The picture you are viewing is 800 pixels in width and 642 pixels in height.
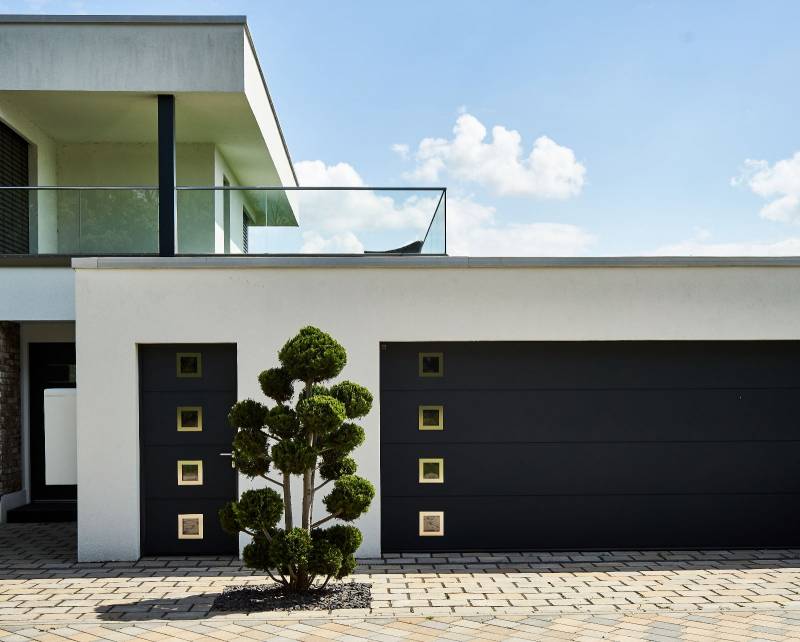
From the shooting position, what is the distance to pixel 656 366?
8906 millimetres

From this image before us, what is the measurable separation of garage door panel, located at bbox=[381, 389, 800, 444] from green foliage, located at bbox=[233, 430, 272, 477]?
A: 6.84 feet

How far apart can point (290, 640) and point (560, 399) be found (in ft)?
13.4

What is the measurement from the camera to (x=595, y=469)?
28.9ft

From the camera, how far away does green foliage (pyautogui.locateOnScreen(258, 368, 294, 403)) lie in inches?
271

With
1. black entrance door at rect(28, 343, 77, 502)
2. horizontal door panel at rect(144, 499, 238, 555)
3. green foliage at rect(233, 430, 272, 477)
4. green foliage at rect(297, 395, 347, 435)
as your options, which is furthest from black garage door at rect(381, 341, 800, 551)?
black entrance door at rect(28, 343, 77, 502)

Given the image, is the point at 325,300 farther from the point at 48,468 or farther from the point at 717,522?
the point at 717,522

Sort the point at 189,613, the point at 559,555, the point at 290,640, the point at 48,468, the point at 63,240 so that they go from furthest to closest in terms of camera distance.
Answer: the point at 63,240 < the point at 48,468 < the point at 559,555 < the point at 189,613 < the point at 290,640

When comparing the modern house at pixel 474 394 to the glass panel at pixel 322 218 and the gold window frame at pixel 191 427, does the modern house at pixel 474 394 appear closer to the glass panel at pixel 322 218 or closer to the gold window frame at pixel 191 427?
the gold window frame at pixel 191 427

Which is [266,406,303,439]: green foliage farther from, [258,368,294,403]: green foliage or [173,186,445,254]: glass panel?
[173,186,445,254]: glass panel

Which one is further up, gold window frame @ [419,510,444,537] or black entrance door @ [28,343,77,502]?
black entrance door @ [28,343,77,502]

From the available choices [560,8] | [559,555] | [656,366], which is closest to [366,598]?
[559,555]

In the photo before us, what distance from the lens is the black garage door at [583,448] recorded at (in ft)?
28.6

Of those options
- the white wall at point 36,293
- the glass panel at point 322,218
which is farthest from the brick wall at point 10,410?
the glass panel at point 322,218

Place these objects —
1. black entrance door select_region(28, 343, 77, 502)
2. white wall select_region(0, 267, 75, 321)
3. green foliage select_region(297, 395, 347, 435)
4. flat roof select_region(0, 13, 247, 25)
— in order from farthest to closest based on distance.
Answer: black entrance door select_region(28, 343, 77, 502) < flat roof select_region(0, 13, 247, 25) < white wall select_region(0, 267, 75, 321) < green foliage select_region(297, 395, 347, 435)
